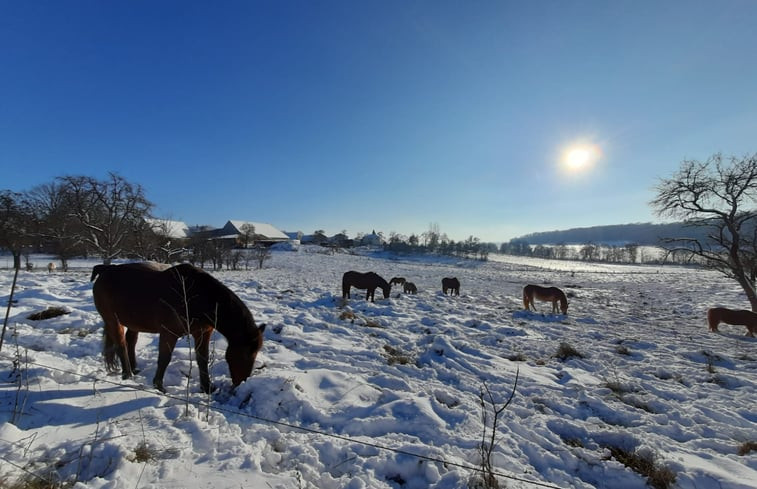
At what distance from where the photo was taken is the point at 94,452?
7.29 ft

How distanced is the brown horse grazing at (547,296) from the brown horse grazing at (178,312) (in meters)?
12.2

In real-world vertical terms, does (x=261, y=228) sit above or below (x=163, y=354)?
above

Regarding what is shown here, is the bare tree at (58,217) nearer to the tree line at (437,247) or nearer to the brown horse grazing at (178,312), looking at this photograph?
the brown horse grazing at (178,312)

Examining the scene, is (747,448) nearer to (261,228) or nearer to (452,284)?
(452,284)

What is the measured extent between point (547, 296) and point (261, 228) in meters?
82.2

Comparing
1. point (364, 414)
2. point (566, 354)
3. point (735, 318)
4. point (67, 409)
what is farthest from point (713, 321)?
point (67, 409)

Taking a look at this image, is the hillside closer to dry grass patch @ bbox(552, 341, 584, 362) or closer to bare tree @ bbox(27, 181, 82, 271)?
dry grass patch @ bbox(552, 341, 584, 362)

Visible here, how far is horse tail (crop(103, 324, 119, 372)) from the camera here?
158 inches

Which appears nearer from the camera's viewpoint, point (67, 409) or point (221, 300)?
point (67, 409)

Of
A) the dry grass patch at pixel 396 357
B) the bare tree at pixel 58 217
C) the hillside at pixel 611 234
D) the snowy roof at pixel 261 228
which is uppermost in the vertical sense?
the hillside at pixel 611 234

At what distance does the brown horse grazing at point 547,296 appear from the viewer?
12.4 m

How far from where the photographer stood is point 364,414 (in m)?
3.49

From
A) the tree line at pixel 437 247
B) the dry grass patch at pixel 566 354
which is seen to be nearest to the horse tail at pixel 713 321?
the dry grass patch at pixel 566 354

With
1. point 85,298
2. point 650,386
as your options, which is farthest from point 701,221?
point 85,298
